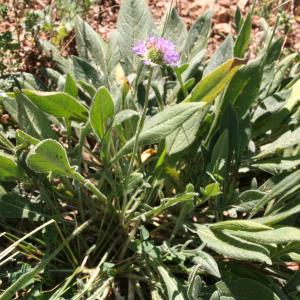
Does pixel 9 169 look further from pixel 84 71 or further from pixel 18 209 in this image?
pixel 84 71

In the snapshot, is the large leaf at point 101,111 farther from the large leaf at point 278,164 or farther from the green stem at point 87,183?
the large leaf at point 278,164

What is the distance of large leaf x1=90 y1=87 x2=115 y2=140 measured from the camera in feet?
4.63

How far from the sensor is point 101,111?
4.82 ft

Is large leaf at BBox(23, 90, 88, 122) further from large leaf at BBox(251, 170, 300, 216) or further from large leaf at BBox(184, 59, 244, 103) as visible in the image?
large leaf at BBox(251, 170, 300, 216)

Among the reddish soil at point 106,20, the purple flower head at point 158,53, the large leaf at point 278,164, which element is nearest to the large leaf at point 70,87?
the purple flower head at point 158,53

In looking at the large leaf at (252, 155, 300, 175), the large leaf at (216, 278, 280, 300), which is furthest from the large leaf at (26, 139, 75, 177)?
the large leaf at (252, 155, 300, 175)

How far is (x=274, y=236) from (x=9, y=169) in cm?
77

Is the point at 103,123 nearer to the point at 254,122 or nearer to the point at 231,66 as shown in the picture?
the point at 231,66

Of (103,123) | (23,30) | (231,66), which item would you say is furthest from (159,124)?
(23,30)

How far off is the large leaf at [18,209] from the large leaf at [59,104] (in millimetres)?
283

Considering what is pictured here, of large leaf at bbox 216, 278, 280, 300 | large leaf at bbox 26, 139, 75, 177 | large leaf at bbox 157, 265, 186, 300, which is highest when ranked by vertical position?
large leaf at bbox 26, 139, 75, 177

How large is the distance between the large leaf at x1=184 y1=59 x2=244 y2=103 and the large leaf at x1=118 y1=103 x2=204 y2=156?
154 millimetres

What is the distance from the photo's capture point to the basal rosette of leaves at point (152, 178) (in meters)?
1.49

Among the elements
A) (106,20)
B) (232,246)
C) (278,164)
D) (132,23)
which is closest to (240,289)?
(232,246)
